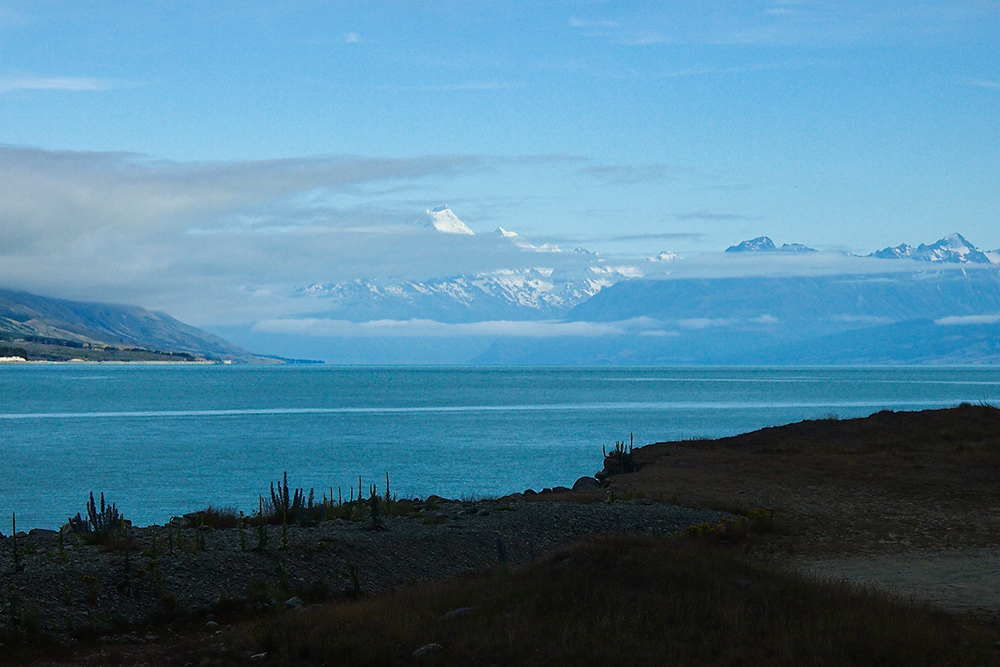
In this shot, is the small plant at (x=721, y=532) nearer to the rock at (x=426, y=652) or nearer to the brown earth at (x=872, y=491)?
the brown earth at (x=872, y=491)

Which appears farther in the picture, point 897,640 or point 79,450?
point 79,450

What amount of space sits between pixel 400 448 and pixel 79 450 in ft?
66.7

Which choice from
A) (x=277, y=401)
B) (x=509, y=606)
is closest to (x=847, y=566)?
(x=509, y=606)

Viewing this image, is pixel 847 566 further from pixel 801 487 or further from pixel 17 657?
pixel 17 657

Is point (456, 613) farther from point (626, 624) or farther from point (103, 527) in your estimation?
point (103, 527)

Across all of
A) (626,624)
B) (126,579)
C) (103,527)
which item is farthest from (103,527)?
(626,624)

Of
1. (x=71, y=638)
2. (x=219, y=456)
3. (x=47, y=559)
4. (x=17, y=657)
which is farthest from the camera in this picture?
(x=219, y=456)

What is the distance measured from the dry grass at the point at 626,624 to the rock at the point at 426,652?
0.27ft

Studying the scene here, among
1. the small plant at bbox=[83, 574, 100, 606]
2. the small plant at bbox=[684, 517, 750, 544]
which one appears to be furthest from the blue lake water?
the small plant at bbox=[684, 517, 750, 544]

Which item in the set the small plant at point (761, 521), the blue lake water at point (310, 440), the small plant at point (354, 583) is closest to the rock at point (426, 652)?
the small plant at point (354, 583)

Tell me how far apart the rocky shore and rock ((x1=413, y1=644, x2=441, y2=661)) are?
4.16 metres

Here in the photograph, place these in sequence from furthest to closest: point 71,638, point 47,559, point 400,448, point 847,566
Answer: point 400,448 → point 847,566 → point 47,559 → point 71,638

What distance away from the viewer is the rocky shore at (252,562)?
1430 cm

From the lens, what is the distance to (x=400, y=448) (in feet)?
216
